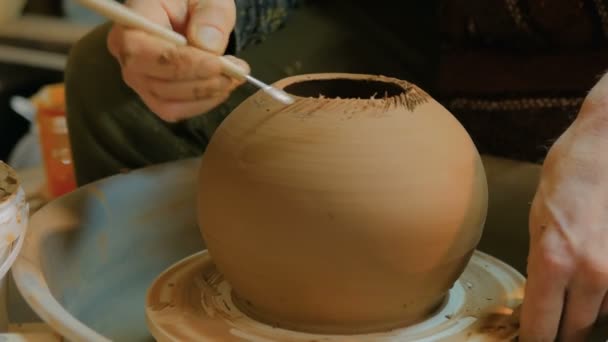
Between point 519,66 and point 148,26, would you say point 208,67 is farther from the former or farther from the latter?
point 519,66

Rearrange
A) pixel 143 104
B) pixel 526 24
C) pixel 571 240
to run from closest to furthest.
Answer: pixel 571 240, pixel 526 24, pixel 143 104

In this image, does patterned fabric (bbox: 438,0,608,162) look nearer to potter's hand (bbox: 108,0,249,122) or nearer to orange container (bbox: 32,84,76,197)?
potter's hand (bbox: 108,0,249,122)

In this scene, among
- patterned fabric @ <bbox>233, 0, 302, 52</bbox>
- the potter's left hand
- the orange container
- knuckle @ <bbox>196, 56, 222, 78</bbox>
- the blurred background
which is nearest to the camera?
the potter's left hand

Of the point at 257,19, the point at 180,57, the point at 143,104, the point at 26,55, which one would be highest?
the point at 180,57

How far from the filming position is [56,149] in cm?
200

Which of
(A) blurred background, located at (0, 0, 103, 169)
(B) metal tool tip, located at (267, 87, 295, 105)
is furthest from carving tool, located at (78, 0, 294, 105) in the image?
(A) blurred background, located at (0, 0, 103, 169)

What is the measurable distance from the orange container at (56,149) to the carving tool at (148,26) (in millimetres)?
1194

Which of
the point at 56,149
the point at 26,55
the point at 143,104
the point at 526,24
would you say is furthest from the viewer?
the point at 26,55

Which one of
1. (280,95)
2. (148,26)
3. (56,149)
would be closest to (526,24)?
(280,95)

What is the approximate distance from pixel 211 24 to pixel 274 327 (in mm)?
377

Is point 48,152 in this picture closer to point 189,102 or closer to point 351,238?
point 189,102

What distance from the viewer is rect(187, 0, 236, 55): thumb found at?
2.93ft

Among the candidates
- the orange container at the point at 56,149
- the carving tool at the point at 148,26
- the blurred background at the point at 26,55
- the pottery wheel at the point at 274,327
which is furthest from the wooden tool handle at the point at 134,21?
the blurred background at the point at 26,55

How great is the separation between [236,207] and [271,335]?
0.49 ft
